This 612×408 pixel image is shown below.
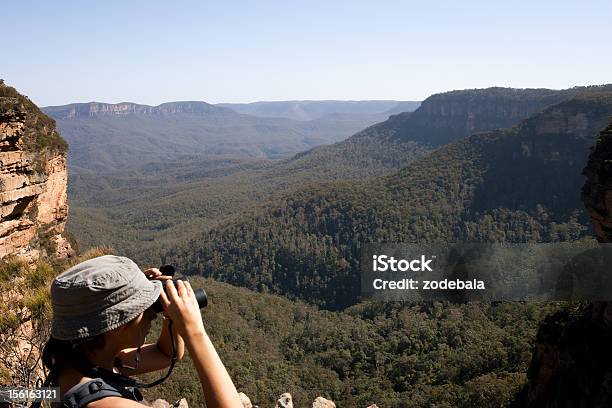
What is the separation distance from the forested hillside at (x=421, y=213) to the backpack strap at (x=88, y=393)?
44033 mm

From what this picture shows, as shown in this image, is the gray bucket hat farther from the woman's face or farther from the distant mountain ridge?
the distant mountain ridge

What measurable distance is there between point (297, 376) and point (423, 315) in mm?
11693

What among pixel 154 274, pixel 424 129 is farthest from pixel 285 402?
pixel 424 129

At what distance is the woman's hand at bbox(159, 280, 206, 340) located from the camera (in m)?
1.95

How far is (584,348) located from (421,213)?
134ft

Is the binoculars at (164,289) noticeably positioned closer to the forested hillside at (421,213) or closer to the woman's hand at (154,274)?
the woman's hand at (154,274)

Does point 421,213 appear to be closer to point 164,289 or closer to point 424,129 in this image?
point 164,289

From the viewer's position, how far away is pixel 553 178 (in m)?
50.4

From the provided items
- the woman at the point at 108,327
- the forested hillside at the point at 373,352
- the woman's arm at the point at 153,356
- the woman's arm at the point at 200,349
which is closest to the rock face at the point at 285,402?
the woman's arm at the point at 153,356

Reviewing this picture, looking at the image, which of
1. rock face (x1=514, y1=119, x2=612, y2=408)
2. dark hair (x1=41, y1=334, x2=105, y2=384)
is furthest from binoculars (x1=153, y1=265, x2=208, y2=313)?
rock face (x1=514, y1=119, x2=612, y2=408)

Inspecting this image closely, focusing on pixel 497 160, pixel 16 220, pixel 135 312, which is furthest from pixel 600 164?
pixel 497 160

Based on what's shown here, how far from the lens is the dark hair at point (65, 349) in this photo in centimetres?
193

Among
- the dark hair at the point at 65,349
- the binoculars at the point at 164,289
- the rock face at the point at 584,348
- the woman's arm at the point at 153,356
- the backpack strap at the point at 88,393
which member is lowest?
the rock face at the point at 584,348

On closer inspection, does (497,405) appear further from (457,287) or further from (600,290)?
(457,287)
